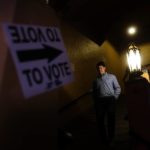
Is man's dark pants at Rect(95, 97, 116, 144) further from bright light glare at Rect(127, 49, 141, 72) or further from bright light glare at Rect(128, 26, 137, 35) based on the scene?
bright light glare at Rect(128, 26, 137, 35)

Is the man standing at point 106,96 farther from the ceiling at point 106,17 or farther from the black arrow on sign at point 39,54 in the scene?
the black arrow on sign at point 39,54

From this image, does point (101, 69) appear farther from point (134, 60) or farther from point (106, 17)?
point (106, 17)

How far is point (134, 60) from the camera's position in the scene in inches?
278

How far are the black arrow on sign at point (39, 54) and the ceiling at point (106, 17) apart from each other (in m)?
7.10

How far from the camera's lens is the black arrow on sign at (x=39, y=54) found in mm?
3137

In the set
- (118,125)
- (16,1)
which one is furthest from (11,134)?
(118,125)

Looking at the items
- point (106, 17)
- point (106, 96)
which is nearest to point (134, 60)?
point (106, 96)

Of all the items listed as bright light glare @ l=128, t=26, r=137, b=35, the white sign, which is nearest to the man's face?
the white sign

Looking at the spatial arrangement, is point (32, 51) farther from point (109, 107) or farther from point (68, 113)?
point (68, 113)

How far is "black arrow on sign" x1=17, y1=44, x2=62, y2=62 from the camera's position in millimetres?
3137

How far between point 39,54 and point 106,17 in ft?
37.2

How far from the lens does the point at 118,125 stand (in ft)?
33.7

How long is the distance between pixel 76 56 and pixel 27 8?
871cm

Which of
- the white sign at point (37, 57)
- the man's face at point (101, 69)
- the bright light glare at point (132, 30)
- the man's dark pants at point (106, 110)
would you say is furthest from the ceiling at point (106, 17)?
the white sign at point (37, 57)
